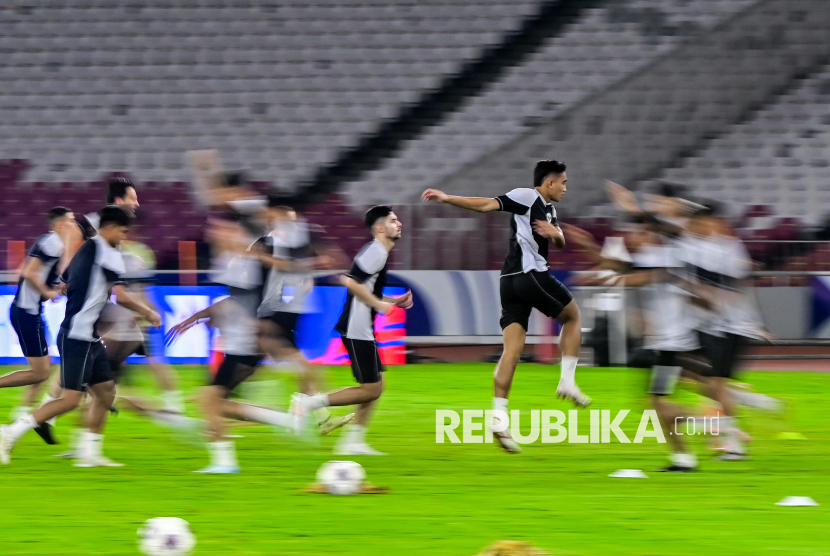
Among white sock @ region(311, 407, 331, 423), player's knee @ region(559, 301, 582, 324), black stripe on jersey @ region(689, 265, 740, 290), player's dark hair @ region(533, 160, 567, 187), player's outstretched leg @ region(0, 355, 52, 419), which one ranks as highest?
player's dark hair @ region(533, 160, 567, 187)

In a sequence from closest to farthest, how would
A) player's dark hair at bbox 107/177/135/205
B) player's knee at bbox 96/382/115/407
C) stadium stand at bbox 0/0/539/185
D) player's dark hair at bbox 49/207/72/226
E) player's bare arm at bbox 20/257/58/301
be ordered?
player's knee at bbox 96/382/115/407
player's dark hair at bbox 107/177/135/205
player's bare arm at bbox 20/257/58/301
player's dark hair at bbox 49/207/72/226
stadium stand at bbox 0/0/539/185

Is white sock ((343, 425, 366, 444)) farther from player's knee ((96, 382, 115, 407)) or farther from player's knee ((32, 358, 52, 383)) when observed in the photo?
player's knee ((32, 358, 52, 383))

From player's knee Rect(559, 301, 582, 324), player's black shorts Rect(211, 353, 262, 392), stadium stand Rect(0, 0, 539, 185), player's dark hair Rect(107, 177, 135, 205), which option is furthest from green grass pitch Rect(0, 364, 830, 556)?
stadium stand Rect(0, 0, 539, 185)

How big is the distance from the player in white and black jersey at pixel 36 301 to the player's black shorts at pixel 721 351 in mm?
4865

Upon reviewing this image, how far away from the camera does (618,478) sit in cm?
755

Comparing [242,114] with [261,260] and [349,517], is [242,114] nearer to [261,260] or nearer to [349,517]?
[261,260]

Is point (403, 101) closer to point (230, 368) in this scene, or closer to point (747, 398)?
point (747, 398)

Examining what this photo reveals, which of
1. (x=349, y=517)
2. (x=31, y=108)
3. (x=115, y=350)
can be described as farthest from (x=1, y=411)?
(x=31, y=108)

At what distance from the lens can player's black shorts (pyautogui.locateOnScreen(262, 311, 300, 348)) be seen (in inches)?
358

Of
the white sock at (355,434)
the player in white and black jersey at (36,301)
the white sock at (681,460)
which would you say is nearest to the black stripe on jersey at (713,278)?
the white sock at (681,460)

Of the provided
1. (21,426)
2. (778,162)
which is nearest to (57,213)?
(21,426)

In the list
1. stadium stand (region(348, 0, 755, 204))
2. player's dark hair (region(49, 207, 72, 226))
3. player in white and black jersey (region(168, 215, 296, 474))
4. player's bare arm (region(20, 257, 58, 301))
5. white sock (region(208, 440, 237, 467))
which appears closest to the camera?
player in white and black jersey (region(168, 215, 296, 474))

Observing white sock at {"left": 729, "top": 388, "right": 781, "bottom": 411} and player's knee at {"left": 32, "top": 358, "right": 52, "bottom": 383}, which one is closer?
white sock at {"left": 729, "top": 388, "right": 781, "bottom": 411}

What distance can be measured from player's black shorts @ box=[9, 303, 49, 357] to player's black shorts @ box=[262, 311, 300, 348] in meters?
1.84
